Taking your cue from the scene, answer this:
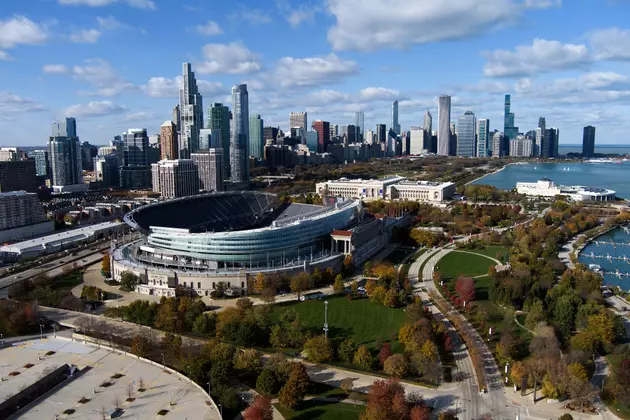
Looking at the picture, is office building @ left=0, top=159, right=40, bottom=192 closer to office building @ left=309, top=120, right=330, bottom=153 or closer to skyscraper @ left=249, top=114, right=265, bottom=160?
skyscraper @ left=249, top=114, right=265, bottom=160

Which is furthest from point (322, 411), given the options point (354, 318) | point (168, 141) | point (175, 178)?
point (168, 141)

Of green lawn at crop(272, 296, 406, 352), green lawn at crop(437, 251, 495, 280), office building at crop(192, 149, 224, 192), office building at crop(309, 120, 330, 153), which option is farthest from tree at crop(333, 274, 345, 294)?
office building at crop(309, 120, 330, 153)

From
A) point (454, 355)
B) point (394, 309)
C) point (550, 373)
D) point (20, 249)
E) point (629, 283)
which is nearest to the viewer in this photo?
point (550, 373)

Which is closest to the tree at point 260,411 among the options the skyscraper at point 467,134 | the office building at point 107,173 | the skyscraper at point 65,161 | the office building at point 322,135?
the skyscraper at point 65,161

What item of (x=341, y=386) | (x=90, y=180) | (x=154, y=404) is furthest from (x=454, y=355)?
(x=90, y=180)

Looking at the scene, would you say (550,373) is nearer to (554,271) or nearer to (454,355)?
(454,355)

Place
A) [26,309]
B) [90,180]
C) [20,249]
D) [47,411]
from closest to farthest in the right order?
[47,411] → [26,309] → [20,249] → [90,180]

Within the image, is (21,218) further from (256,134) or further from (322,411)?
(256,134)
